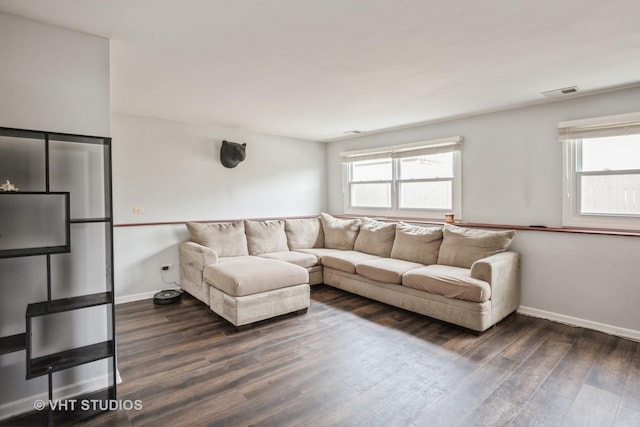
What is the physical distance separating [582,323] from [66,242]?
4.36 metres

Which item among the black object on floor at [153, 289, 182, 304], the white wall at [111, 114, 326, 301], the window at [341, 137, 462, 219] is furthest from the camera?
the window at [341, 137, 462, 219]

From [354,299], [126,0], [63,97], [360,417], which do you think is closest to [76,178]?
[63,97]

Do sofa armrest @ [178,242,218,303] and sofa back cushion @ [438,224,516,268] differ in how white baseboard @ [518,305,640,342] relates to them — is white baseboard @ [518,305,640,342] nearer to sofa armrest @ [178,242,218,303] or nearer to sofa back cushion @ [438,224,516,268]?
sofa back cushion @ [438,224,516,268]

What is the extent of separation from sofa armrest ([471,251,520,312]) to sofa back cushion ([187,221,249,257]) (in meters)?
2.88

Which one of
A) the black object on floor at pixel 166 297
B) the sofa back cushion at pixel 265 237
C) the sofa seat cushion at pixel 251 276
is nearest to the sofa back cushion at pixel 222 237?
the sofa back cushion at pixel 265 237

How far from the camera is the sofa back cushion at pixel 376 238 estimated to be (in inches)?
181

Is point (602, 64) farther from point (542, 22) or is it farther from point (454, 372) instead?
point (454, 372)

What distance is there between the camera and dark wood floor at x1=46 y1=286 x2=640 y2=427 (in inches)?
77.1

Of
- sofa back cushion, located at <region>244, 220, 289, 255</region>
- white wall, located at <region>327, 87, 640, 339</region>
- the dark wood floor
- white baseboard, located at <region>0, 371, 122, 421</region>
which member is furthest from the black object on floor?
white wall, located at <region>327, 87, 640, 339</region>

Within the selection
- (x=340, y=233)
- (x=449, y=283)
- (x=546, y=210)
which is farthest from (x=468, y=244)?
(x=340, y=233)

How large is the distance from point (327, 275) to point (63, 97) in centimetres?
353

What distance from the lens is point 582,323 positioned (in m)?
3.28

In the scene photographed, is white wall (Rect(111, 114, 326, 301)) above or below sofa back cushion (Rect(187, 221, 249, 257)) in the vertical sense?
above

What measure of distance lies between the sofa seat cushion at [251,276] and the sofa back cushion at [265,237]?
2.95 feet
